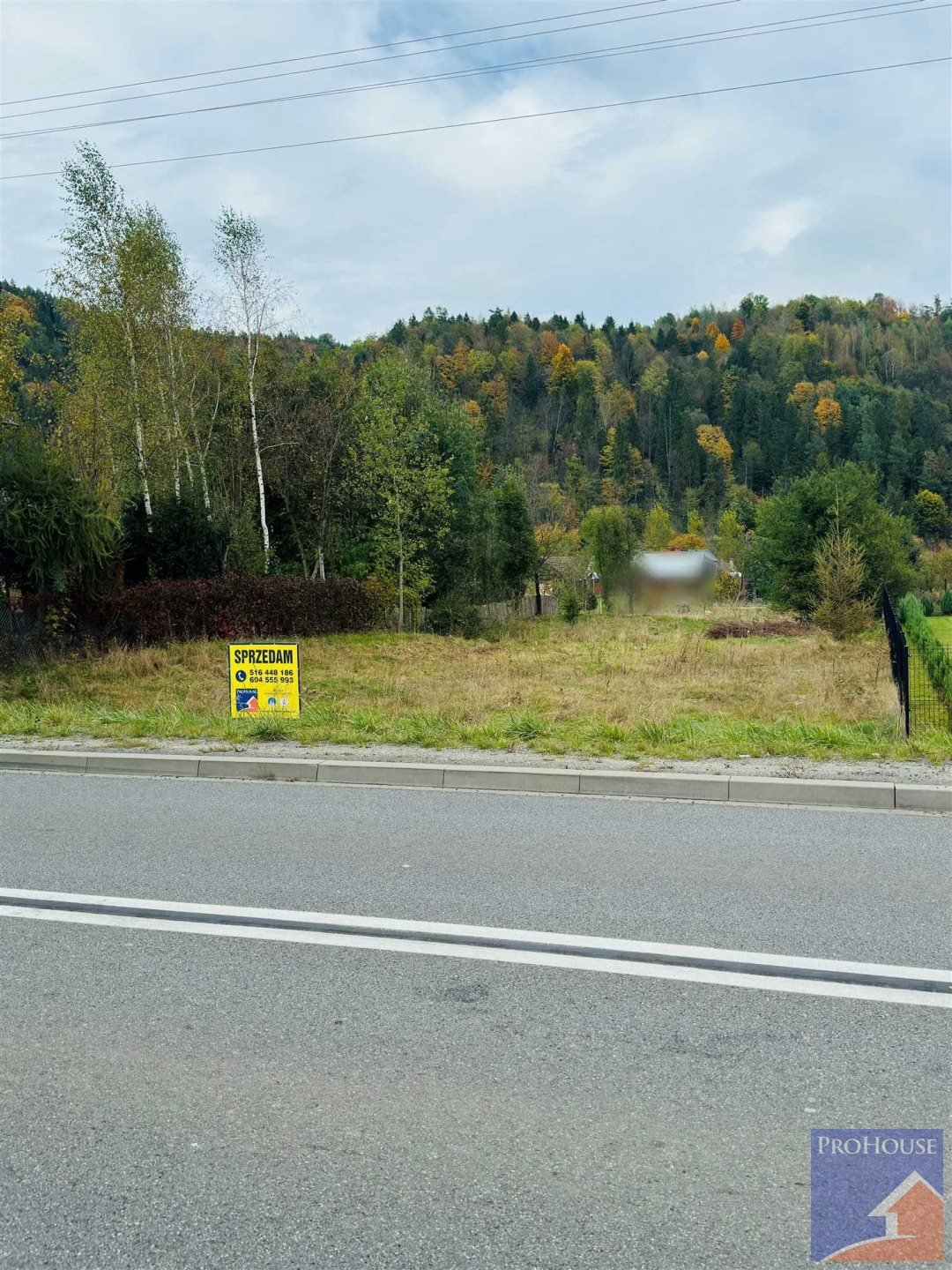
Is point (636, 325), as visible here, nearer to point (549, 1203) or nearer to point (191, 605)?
point (191, 605)

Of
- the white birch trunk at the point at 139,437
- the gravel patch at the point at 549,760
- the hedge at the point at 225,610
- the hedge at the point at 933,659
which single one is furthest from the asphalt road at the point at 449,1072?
the white birch trunk at the point at 139,437

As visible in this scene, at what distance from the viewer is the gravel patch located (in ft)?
29.9

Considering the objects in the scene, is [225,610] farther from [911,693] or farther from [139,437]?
[911,693]

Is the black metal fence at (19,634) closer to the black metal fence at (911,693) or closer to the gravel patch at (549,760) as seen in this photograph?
the gravel patch at (549,760)

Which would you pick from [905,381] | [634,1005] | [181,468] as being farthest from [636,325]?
[634,1005]

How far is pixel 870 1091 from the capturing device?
3750 mm

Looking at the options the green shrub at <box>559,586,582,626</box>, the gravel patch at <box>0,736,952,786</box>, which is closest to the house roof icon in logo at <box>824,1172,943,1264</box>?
the gravel patch at <box>0,736,952,786</box>

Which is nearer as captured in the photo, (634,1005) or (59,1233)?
(59,1233)

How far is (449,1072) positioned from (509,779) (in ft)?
18.7

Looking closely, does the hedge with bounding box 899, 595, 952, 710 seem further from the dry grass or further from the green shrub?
the green shrub

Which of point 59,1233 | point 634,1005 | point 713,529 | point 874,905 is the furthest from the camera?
point 713,529

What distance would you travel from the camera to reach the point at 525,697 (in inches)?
680

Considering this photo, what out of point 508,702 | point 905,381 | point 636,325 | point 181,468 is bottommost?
point 508,702

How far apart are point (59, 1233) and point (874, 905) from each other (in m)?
4.45
